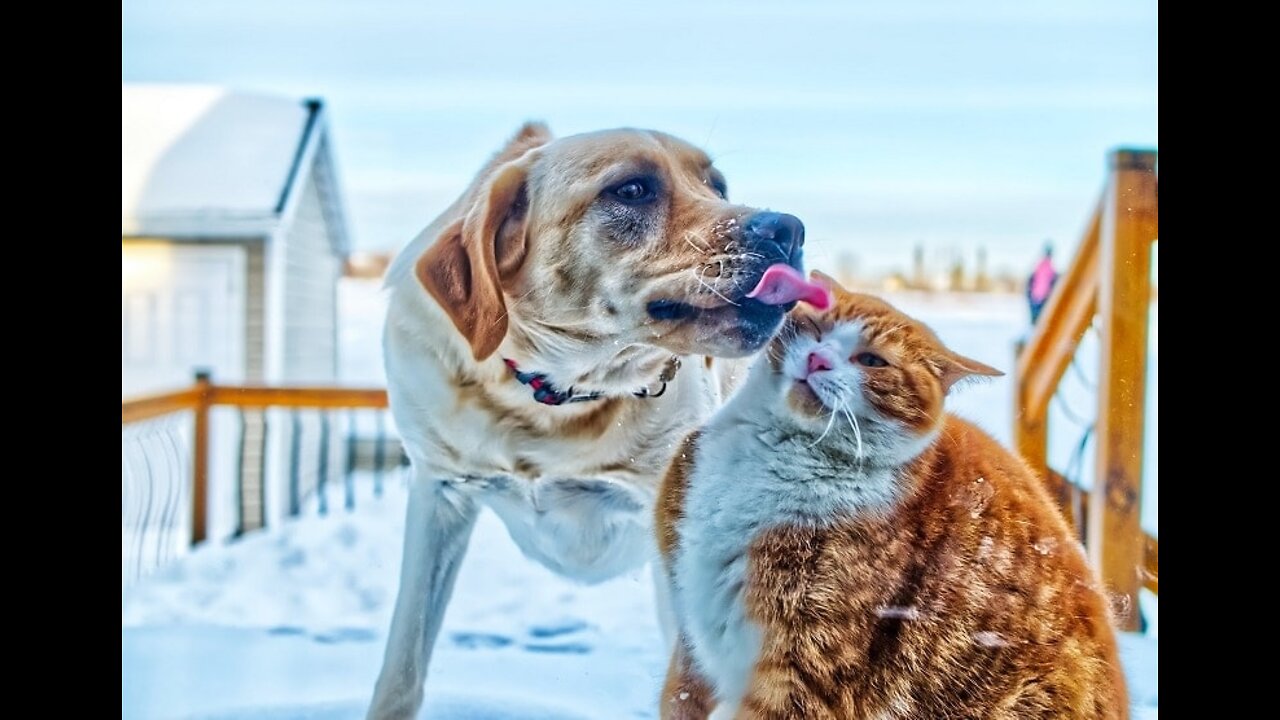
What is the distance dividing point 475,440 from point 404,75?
458 mm

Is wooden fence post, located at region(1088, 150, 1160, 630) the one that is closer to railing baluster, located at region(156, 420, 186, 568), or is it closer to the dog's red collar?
the dog's red collar

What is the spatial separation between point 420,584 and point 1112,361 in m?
0.86

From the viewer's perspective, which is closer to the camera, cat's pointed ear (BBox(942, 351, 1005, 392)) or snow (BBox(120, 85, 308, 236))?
cat's pointed ear (BBox(942, 351, 1005, 392))

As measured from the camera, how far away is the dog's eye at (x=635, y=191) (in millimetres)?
1060

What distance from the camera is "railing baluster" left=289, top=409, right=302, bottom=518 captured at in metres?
1.23

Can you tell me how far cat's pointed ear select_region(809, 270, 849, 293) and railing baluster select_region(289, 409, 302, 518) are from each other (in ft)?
2.16

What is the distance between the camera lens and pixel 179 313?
124 cm

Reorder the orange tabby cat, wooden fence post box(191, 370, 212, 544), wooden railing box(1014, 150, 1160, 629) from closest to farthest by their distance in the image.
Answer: the orange tabby cat, wooden railing box(1014, 150, 1160, 629), wooden fence post box(191, 370, 212, 544)

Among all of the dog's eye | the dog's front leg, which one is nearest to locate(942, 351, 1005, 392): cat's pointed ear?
the dog's eye

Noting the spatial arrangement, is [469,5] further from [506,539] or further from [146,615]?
[146,615]

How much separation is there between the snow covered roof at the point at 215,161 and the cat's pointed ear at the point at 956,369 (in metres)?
0.72

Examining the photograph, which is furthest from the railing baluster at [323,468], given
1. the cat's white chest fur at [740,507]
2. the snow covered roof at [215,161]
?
the cat's white chest fur at [740,507]

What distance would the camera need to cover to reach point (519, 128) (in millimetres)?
1173

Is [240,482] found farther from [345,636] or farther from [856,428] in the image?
[856,428]
